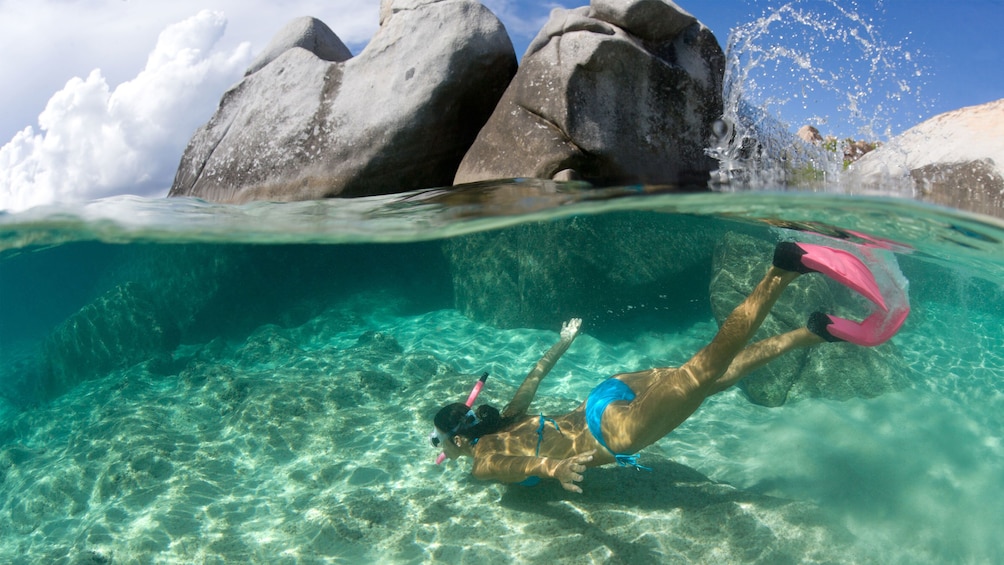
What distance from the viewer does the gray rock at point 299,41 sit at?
1070cm

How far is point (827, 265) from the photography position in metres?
5.19

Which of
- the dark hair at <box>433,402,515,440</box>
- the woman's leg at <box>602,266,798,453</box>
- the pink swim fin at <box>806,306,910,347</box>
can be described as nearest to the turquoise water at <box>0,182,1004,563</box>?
the dark hair at <box>433,402,515,440</box>

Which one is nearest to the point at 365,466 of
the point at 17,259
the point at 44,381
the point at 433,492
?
the point at 433,492

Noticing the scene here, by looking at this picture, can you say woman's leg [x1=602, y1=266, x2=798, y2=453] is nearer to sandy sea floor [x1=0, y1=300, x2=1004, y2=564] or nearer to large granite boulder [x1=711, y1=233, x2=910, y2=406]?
sandy sea floor [x1=0, y1=300, x2=1004, y2=564]

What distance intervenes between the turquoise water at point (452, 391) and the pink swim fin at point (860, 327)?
2161 mm

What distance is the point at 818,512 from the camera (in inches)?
244

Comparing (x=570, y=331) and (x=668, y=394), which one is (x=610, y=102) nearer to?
(x=570, y=331)

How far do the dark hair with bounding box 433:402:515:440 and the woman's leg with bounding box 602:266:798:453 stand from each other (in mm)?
1683

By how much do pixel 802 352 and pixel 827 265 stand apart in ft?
17.6

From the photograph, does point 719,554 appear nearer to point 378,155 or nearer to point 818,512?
point 818,512

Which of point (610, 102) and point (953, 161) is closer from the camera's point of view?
point (953, 161)

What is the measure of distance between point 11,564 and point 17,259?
501 inches

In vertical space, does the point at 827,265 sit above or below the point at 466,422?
above

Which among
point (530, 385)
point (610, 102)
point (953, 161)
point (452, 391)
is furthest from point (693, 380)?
point (953, 161)
